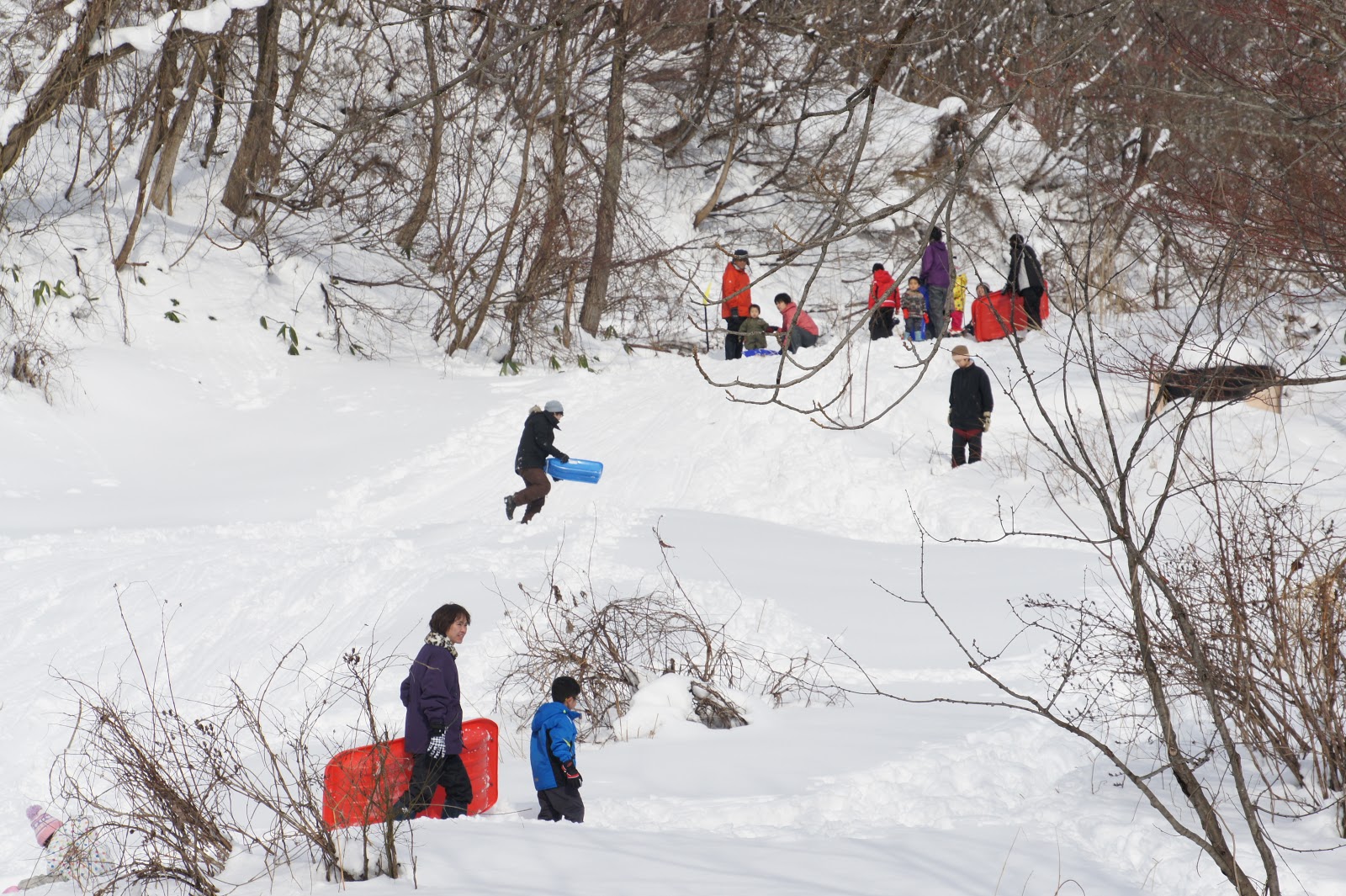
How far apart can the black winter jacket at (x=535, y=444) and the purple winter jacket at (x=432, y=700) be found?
19.9ft

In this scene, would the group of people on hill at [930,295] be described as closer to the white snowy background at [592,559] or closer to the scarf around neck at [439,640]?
the white snowy background at [592,559]

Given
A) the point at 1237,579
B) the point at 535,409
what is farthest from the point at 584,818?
the point at 535,409

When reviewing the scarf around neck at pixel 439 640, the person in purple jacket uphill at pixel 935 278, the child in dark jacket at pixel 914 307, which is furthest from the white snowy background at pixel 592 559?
the person in purple jacket uphill at pixel 935 278

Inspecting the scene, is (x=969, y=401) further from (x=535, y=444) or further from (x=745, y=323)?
(x=745, y=323)

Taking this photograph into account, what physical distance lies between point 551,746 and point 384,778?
1.54 meters

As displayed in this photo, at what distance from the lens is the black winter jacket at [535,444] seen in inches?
444

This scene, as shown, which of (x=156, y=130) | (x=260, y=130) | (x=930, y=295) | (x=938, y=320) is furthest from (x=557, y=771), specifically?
(x=260, y=130)

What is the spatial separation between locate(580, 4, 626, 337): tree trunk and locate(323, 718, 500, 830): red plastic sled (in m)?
14.2

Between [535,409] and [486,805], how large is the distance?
20.5 feet

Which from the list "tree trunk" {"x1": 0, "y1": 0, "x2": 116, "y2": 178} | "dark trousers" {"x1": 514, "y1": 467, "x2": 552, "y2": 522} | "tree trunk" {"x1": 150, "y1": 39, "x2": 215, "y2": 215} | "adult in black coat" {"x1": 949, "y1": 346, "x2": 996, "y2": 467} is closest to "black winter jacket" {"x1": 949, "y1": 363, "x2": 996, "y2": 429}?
"adult in black coat" {"x1": 949, "y1": 346, "x2": 996, "y2": 467}

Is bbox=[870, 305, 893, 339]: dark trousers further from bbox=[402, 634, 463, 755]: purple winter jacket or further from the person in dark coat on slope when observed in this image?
bbox=[402, 634, 463, 755]: purple winter jacket

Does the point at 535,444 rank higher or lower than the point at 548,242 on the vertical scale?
lower

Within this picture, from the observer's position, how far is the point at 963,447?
12711 millimetres

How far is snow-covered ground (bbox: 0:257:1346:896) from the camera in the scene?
4312 mm
